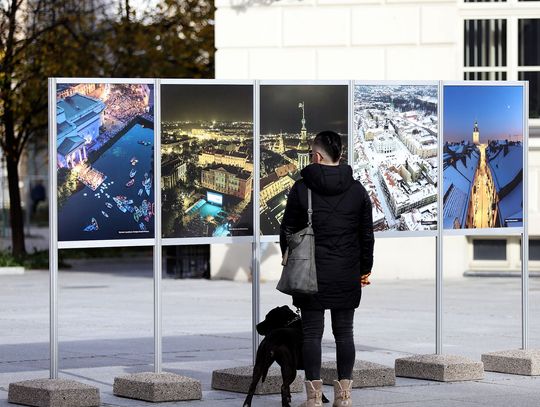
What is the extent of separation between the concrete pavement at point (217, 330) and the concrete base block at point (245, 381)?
10 centimetres

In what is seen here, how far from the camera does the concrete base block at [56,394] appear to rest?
9.65 meters

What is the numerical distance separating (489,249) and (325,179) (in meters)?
13.3

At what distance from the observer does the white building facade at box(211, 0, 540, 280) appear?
71.9ft

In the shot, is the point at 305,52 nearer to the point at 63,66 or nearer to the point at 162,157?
the point at 63,66

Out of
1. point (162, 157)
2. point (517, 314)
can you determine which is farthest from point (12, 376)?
point (517, 314)

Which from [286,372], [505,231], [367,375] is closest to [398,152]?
[505,231]

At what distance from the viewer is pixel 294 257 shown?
30.1 ft

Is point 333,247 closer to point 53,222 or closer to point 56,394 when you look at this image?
point 53,222

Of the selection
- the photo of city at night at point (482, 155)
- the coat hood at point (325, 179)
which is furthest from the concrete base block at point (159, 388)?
the photo of city at night at point (482, 155)

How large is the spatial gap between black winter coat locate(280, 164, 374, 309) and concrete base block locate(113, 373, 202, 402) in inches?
47.5

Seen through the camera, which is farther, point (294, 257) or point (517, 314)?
point (517, 314)

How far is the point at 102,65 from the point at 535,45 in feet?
30.0

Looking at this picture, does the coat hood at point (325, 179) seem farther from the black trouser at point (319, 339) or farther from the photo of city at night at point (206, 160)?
the photo of city at night at point (206, 160)

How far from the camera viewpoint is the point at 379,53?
21969mm
